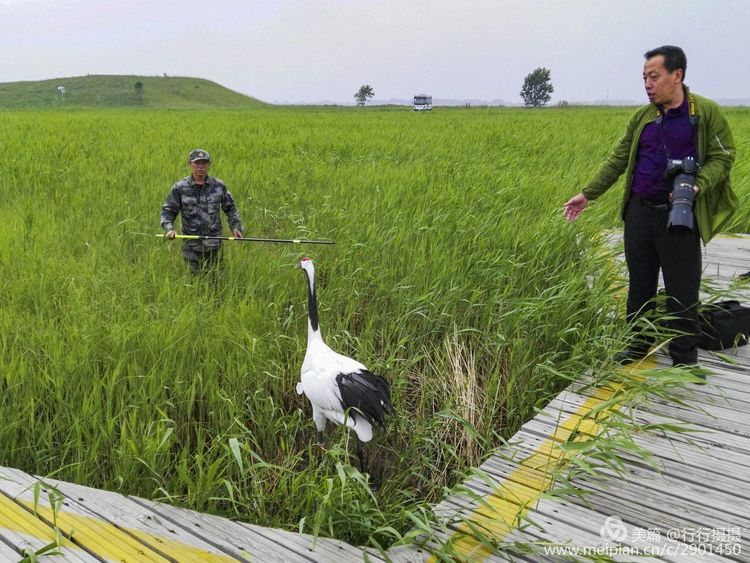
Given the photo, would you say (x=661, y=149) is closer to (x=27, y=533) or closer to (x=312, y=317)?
(x=312, y=317)

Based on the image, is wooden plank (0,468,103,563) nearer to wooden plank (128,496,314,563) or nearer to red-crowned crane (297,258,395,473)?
wooden plank (128,496,314,563)

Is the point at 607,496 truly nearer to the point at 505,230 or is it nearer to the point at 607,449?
the point at 607,449

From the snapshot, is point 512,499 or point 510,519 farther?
point 512,499

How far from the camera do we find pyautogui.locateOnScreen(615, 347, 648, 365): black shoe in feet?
10.0

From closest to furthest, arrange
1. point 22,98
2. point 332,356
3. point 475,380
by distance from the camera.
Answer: point 332,356, point 475,380, point 22,98

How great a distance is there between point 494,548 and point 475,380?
1293 millimetres

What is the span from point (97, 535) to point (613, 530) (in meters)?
1.78

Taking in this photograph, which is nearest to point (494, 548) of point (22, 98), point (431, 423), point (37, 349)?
point (431, 423)

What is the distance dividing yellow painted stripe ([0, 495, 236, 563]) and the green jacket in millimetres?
2759

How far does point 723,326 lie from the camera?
3.19m

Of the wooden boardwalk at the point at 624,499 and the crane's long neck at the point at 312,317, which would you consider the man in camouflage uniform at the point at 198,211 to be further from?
the wooden boardwalk at the point at 624,499

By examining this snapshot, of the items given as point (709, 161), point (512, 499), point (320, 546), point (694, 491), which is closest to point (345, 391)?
point (320, 546)

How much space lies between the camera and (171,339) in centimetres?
271

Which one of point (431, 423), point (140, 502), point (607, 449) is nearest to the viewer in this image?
point (140, 502)
